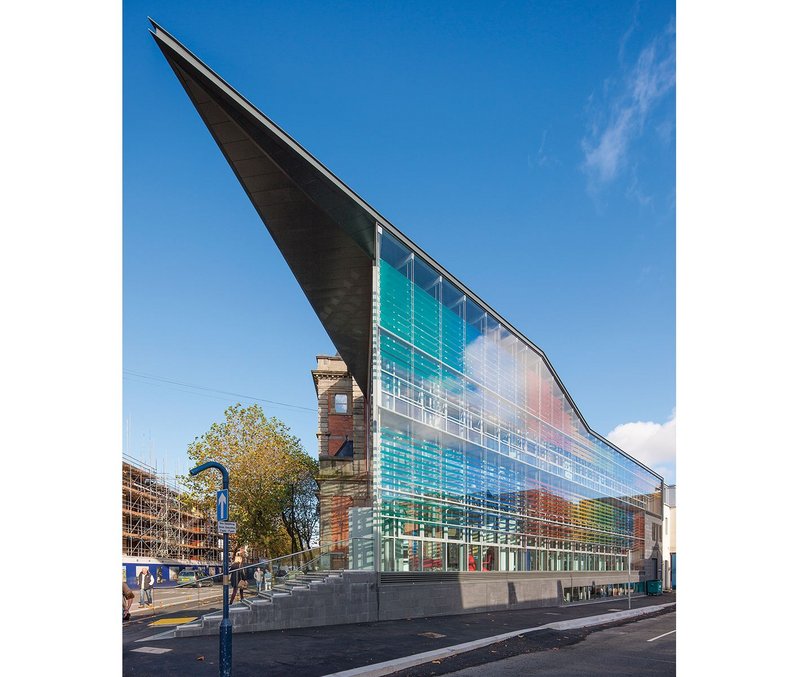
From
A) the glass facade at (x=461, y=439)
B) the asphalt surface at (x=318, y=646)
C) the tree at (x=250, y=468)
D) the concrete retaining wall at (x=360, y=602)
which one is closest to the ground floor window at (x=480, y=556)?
the glass facade at (x=461, y=439)

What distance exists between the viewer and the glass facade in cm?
2322

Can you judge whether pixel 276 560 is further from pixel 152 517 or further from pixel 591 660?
pixel 152 517

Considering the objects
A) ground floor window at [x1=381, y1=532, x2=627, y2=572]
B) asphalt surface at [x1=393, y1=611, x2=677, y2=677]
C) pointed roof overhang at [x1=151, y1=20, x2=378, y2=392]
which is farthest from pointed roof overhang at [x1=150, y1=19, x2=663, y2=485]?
asphalt surface at [x1=393, y1=611, x2=677, y2=677]

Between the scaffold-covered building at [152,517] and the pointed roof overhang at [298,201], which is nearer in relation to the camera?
the pointed roof overhang at [298,201]

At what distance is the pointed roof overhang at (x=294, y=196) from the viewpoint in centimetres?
1908

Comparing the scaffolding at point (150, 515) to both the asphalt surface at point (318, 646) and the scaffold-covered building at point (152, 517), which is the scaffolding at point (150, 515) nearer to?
the scaffold-covered building at point (152, 517)

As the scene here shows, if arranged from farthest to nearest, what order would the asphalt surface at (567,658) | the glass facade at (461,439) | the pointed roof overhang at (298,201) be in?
the glass facade at (461,439)
the pointed roof overhang at (298,201)
the asphalt surface at (567,658)

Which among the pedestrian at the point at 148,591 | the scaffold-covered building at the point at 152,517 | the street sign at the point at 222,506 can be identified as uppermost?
the street sign at the point at 222,506

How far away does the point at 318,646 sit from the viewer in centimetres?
1570

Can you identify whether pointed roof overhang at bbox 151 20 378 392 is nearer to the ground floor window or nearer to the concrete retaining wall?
the ground floor window

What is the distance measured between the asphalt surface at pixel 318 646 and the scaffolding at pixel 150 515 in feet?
174

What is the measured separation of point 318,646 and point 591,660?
6.12 m

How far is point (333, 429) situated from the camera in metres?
52.3

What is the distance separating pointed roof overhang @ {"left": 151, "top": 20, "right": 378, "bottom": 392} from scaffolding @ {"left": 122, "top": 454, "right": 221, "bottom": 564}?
4861 centimetres
